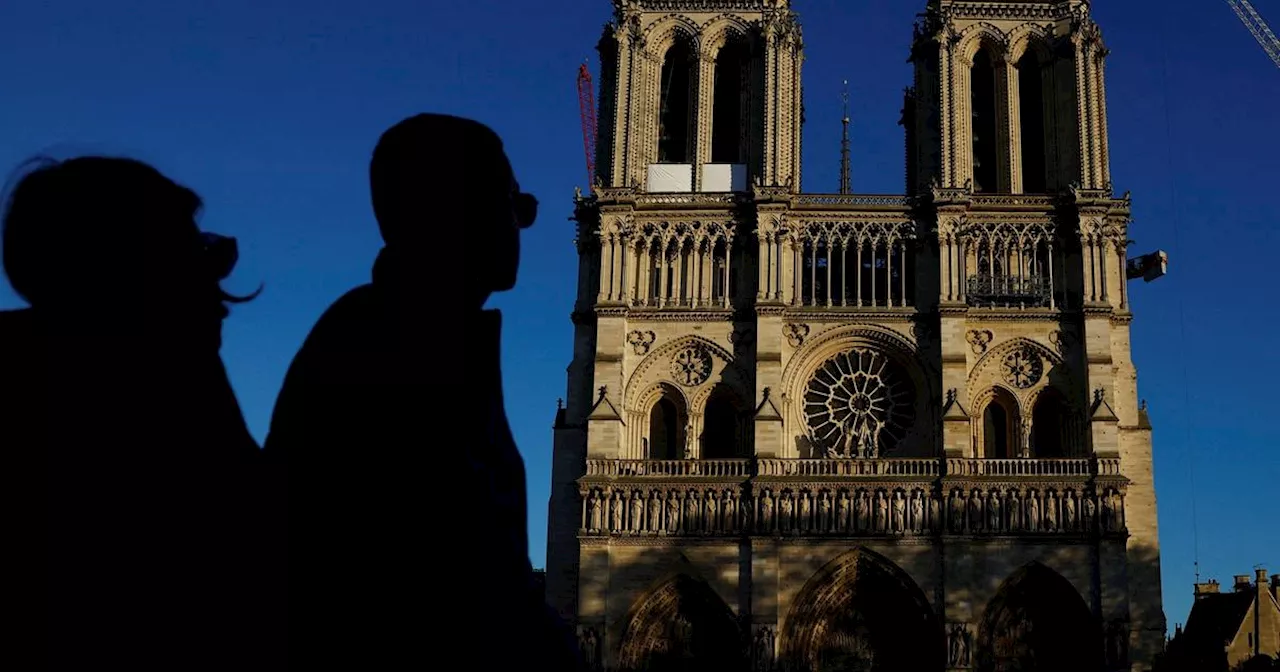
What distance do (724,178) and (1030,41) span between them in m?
9.35

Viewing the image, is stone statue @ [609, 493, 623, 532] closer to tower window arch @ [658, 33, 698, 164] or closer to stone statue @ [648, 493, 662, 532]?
stone statue @ [648, 493, 662, 532]

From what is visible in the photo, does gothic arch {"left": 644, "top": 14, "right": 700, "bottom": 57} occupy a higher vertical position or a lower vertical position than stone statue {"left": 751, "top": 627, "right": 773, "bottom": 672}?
higher

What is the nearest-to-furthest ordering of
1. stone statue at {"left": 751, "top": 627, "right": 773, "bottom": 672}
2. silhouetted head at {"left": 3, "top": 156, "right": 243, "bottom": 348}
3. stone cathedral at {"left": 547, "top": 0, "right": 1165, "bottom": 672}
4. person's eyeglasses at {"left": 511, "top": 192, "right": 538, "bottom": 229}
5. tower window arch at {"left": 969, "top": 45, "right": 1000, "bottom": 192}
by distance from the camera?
silhouetted head at {"left": 3, "top": 156, "right": 243, "bottom": 348}
person's eyeglasses at {"left": 511, "top": 192, "right": 538, "bottom": 229}
stone statue at {"left": 751, "top": 627, "right": 773, "bottom": 672}
stone cathedral at {"left": 547, "top": 0, "right": 1165, "bottom": 672}
tower window arch at {"left": 969, "top": 45, "right": 1000, "bottom": 192}

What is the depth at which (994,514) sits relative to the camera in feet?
107

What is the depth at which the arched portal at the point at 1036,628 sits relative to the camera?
104 feet

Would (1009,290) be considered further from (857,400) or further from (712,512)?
(712,512)

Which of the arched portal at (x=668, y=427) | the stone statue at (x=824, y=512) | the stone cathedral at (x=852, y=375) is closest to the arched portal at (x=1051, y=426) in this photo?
the stone cathedral at (x=852, y=375)

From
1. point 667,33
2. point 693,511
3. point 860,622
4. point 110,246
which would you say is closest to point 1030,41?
point 667,33

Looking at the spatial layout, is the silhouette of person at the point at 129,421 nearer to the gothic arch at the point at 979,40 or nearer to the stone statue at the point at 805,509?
the stone statue at the point at 805,509

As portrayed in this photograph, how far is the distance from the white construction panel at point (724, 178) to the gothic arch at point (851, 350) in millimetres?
4716

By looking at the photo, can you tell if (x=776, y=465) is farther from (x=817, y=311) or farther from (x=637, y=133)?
(x=637, y=133)

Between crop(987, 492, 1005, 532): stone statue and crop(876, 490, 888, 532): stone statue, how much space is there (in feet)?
7.85

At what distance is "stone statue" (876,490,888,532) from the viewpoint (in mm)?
32750

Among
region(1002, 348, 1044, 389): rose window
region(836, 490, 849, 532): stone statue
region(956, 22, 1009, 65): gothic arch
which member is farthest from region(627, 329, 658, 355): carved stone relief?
region(956, 22, 1009, 65): gothic arch
